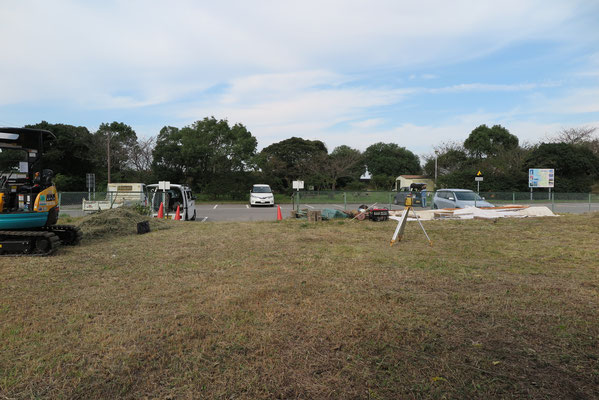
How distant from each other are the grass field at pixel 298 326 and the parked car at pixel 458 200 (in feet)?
33.1

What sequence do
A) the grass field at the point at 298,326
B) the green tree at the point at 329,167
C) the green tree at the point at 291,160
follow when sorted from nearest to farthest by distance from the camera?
the grass field at the point at 298,326, the green tree at the point at 291,160, the green tree at the point at 329,167

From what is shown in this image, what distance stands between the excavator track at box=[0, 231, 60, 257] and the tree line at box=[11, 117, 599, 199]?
24.9 m

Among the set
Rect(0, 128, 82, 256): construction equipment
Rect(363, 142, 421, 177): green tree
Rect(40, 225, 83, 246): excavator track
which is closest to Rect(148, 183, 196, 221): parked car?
Rect(40, 225, 83, 246): excavator track

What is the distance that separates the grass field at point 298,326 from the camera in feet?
8.93

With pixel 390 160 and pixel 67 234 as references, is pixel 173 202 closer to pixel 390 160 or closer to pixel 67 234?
pixel 67 234

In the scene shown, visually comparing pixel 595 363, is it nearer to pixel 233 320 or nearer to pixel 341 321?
pixel 341 321

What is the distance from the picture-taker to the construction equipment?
23.5 ft

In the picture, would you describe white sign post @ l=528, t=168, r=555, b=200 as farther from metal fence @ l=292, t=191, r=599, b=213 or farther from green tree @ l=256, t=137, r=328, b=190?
green tree @ l=256, t=137, r=328, b=190

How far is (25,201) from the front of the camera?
23.9 feet

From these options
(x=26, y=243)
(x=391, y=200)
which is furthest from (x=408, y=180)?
(x=26, y=243)

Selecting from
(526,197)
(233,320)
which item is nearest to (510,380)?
(233,320)

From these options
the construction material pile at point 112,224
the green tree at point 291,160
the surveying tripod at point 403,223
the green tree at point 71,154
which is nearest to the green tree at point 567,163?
the green tree at point 291,160

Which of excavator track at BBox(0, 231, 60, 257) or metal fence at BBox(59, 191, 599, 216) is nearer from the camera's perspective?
excavator track at BBox(0, 231, 60, 257)

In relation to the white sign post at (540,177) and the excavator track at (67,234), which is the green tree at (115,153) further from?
the white sign post at (540,177)
